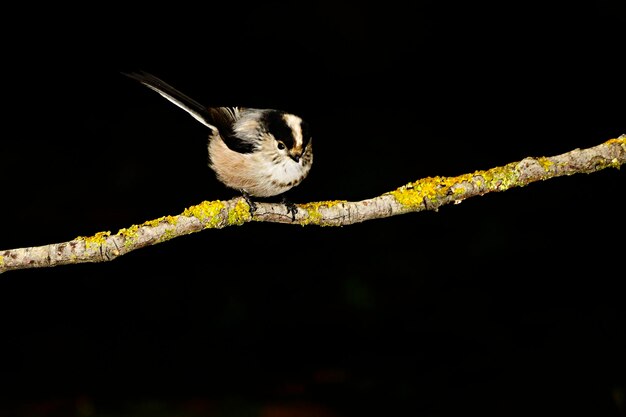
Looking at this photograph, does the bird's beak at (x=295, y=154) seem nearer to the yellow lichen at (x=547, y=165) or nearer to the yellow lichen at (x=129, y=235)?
the yellow lichen at (x=129, y=235)

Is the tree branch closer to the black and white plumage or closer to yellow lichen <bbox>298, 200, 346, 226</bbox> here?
yellow lichen <bbox>298, 200, 346, 226</bbox>

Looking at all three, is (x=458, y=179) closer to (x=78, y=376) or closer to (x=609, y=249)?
(x=78, y=376)

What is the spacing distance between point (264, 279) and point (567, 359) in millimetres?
3163

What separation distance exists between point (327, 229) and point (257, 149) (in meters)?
4.45

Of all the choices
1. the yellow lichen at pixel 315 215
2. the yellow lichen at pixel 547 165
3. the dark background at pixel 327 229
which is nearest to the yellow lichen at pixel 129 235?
the yellow lichen at pixel 315 215

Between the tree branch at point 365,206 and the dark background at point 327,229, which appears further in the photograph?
the dark background at point 327,229

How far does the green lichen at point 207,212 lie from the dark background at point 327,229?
154 cm

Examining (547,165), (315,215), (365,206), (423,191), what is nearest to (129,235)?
(315,215)

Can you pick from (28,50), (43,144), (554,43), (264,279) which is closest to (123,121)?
(43,144)

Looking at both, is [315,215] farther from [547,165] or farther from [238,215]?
[547,165]

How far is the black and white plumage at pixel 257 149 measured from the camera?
3.11 meters

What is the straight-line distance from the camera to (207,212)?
100 inches

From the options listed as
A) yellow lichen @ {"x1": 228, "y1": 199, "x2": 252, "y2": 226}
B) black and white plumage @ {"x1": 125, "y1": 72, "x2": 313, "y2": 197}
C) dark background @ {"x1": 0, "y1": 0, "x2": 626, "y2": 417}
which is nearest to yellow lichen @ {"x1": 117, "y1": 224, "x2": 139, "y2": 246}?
yellow lichen @ {"x1": 228, "y1": 199, "x2": 252, "y2": 226}

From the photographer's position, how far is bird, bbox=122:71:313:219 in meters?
3.11
